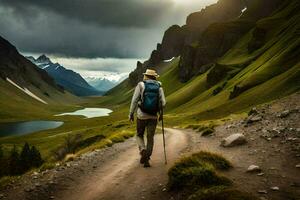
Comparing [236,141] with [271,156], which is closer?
[271,156]

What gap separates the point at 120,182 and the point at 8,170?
74.0 m

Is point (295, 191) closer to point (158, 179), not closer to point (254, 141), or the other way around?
point (158, 179)

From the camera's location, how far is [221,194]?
9.58 meters

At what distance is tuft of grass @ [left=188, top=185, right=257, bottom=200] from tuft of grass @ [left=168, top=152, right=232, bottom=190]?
993 mm

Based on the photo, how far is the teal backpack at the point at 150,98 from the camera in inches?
620

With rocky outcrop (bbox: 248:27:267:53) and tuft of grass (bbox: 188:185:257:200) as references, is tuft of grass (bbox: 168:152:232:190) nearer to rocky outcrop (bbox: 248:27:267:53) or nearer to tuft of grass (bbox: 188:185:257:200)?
tuft of grass (bbox: 188:185:257:200)

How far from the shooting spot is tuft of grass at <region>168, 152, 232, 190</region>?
37.6 ft

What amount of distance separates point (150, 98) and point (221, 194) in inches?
274

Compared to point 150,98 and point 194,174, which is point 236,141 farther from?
point 194,174

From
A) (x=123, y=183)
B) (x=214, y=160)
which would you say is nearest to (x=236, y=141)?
(x=214, y=160)

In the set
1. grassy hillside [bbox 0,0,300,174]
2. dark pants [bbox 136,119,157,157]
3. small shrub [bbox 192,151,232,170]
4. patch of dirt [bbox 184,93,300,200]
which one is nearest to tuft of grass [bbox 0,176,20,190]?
dark pants [bbox 136,119,157,157]

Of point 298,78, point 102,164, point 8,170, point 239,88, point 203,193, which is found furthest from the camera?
point 239,88

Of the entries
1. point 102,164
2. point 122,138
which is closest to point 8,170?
point 122,138

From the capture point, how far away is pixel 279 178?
1238 centimetres
